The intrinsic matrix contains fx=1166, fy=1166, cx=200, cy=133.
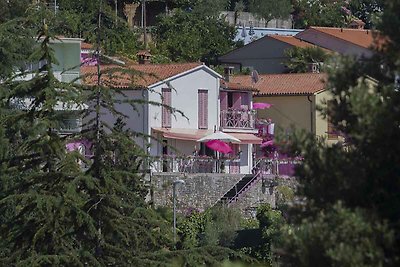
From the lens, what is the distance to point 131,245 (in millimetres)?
18250

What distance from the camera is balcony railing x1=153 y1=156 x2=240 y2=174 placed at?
43.0 m

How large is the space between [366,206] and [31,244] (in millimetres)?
11557

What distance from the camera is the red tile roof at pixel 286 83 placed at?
49406mm

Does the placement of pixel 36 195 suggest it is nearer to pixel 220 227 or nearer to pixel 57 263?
pixel 57 263

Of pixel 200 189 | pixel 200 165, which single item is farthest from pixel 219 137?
pixel 200 189

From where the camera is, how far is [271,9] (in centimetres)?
7638

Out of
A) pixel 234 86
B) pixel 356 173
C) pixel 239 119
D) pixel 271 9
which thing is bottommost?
pixel 356 173

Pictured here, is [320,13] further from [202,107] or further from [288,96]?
[202,107]

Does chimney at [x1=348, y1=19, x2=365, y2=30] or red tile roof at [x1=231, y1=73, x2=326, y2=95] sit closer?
red tile roof at [x1=231, y1=73, x2=326, y2=95]

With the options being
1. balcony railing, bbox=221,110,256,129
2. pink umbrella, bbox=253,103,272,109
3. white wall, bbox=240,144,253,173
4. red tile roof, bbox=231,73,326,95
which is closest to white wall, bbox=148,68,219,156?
balcony railing, bbox=221,110,256,129

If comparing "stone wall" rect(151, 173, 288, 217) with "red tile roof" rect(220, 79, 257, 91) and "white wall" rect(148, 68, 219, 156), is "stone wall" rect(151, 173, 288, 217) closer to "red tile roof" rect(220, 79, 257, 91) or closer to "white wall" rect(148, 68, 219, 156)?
"white wall" rect(148, 68, 219, 156)

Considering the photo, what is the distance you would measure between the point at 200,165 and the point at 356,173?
3722 cm

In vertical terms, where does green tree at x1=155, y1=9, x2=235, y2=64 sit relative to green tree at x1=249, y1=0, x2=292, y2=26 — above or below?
below

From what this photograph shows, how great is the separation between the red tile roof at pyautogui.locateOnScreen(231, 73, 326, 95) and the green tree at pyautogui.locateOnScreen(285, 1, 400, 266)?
40806mm
